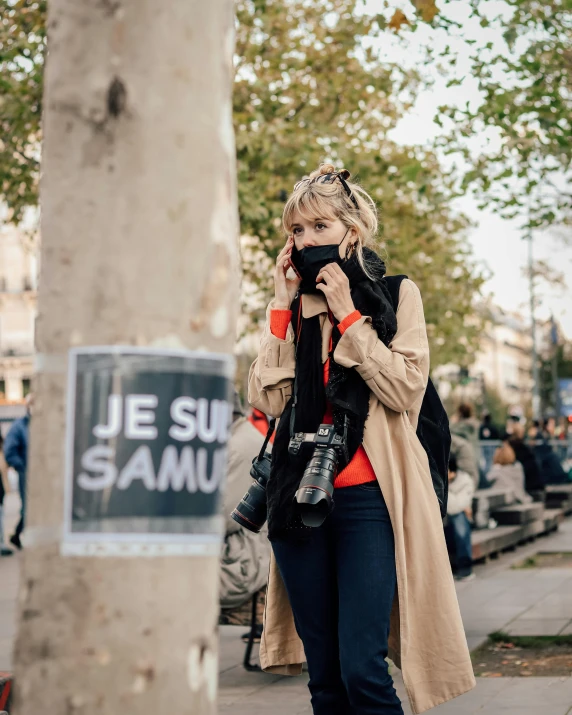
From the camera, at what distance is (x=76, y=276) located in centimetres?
189

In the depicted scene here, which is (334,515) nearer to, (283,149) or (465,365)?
(283,149)

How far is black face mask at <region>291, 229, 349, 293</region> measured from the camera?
3693mm

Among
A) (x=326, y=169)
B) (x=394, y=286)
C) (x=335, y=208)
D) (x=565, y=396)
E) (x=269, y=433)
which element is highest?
(x=565, y=396)

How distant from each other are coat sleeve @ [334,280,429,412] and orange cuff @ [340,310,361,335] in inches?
0.7

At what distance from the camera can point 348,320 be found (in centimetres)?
356

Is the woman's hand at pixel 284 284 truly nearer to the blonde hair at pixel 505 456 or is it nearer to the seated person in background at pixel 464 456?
the seated person in background at pixel 464 456

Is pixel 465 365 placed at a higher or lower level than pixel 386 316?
higher

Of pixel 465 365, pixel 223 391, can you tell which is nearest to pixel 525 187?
pixel 223 391

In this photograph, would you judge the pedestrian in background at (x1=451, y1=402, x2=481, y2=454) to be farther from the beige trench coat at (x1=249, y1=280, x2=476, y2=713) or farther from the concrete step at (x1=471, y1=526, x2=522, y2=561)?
the beige trench coat at (x1=249, y1=280, x2=476, y2=713)

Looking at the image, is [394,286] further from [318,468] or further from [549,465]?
[549,465]

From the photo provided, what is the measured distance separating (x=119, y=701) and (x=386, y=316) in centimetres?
197

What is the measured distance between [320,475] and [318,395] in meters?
0.33

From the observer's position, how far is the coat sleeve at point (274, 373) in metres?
3.72

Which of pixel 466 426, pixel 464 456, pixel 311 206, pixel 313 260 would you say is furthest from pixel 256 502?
pixel 466 426
